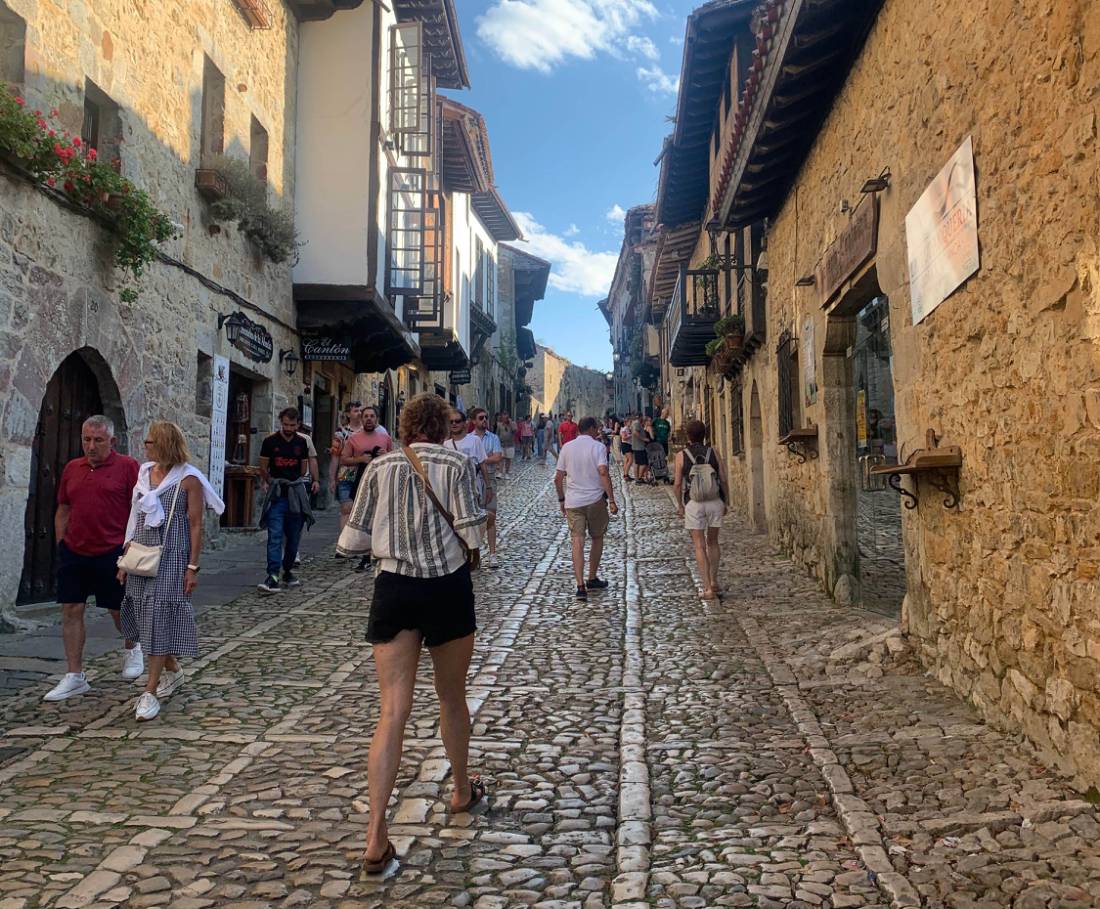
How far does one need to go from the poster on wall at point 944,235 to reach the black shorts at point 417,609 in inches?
121

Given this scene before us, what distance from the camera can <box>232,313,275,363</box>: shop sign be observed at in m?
11.2

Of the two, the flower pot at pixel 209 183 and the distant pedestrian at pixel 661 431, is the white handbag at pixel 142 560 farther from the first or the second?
the distant pedestrian at pixel 661 431

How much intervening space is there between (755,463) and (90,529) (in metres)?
10.3

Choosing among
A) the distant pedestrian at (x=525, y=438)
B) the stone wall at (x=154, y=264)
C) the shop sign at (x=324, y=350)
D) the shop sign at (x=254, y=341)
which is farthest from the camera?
the distant pedestrian at (x=525, y=438)

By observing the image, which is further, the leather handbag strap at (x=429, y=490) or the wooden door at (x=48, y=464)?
the wooden door at (x=48, y=464)

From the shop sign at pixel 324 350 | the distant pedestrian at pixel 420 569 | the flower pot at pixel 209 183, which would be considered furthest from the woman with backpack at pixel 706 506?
the shop sign at pixel 324 350

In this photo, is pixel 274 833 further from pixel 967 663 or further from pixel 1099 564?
pixel 967 663

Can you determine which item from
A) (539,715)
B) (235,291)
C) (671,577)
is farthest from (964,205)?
(235,291)

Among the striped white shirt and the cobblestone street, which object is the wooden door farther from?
the striped white shirt

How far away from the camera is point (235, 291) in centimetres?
1105

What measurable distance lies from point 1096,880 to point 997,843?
351mm

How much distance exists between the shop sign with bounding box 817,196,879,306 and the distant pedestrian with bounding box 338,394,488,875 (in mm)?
3986

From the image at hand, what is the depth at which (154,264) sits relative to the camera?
8836 mm

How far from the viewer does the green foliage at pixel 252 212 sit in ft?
33.8
